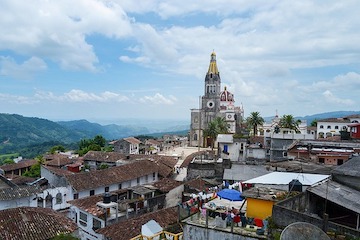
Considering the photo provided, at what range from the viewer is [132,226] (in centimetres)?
2286

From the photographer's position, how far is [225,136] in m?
51.9

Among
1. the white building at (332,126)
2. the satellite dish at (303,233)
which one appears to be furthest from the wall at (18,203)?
the white building at (332,126)

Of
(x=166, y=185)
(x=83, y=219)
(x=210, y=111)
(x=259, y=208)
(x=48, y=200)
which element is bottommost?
(x=83, y=219)

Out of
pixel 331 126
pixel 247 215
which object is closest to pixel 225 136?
pixel 331 126

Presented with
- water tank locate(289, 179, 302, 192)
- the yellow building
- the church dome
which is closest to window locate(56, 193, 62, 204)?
the yellow building

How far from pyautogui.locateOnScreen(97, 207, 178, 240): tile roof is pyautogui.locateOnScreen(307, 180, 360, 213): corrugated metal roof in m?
11.4

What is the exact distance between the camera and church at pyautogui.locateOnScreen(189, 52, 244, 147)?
281ft

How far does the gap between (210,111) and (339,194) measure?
2819 inches

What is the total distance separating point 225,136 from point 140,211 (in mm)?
26120

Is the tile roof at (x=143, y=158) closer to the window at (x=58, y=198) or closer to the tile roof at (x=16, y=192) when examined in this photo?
the window at (x=58, y=198)

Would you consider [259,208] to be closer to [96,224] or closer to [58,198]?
[96,224]

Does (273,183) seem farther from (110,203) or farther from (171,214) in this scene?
(110,203)

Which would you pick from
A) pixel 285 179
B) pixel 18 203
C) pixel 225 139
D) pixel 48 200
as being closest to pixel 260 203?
pixel 285 179

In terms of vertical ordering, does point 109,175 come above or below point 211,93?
below
